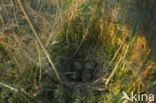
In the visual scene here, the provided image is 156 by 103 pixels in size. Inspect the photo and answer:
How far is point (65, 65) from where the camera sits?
1.42 m

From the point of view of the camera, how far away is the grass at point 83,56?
868mm

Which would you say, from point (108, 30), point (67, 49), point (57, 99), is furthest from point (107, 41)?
point (57, 99)

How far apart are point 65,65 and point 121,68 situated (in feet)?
1.72

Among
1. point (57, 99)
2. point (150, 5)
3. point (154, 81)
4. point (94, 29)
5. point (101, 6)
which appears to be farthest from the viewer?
point (94, 29)

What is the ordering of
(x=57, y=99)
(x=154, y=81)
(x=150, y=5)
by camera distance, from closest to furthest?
(x=150, y=5), (x=154, y=81), (x=57, y=99)

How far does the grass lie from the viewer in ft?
2.85

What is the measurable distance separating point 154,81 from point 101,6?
0.72 metres

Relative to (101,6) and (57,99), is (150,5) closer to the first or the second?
(101,6)

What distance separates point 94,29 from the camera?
1.35m

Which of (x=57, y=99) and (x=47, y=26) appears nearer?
(x=57, y=99)

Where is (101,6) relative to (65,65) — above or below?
above

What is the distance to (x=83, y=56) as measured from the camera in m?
1.48

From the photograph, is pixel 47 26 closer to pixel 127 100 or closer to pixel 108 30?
pixel 108 30

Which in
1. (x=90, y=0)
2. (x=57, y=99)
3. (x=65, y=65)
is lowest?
(x=57, y=99)
